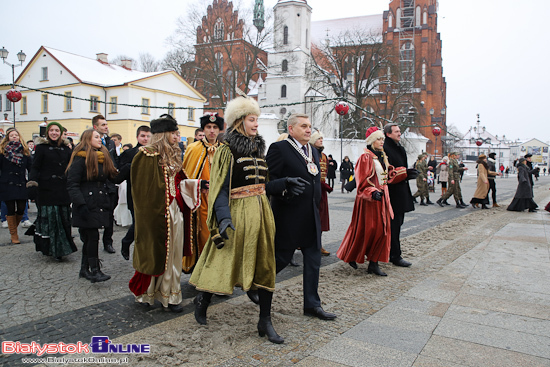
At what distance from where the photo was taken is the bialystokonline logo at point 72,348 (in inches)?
133

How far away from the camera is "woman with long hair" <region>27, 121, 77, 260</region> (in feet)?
20.8

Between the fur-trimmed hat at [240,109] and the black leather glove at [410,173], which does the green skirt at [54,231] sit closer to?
the fur-trimmed hat at [240,109]

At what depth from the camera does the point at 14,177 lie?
7914 millimetres

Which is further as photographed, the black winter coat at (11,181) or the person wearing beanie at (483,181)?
the person wearing beanie at (483,181)

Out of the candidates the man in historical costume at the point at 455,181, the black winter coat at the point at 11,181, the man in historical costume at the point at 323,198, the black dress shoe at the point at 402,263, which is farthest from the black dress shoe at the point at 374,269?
the man in historical costume at the point at 455,181

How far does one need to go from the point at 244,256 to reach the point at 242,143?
37.8 inches

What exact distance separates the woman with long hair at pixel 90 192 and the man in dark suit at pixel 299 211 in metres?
2.43

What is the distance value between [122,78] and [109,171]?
3925cm

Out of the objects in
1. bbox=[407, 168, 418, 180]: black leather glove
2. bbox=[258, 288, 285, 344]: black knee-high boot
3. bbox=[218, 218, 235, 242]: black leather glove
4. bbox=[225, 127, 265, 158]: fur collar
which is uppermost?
bbox=[225, 127, 265, 158]: fur collar

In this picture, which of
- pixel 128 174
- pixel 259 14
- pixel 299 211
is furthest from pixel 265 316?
pixel 259 14

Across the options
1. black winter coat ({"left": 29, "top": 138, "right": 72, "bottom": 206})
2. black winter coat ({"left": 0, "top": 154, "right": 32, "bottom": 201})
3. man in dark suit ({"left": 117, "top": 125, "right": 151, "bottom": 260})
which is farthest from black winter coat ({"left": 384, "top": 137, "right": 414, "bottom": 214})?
black winter coat ({"left": 0, "top": 154, "right": 32, "bottom": 201})

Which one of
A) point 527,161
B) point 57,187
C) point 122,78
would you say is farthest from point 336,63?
point 57,187

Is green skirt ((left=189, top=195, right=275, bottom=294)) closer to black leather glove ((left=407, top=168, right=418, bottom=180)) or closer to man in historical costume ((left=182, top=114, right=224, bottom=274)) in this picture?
man in historical costume ((left=182, top=114, right=224, bottom=274))

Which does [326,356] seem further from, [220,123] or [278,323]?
[220,123]
